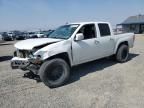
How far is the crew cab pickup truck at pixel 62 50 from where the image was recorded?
560 centimetres

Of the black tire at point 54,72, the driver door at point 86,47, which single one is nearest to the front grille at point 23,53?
the black tire at point 54,72

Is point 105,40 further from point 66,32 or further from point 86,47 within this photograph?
point 66,32

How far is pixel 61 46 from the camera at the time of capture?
5879 mm

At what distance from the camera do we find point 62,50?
19.2 ft

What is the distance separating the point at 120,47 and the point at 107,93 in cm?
394

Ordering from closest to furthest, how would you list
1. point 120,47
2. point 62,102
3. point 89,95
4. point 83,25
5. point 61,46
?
point 62,102
point 89,95
point 61,46
point 83,25
point 120,47

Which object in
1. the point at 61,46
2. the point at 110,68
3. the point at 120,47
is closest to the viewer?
the point at 61,46

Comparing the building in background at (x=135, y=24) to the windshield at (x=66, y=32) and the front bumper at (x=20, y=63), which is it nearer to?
the windshield at (x=66, y=32)

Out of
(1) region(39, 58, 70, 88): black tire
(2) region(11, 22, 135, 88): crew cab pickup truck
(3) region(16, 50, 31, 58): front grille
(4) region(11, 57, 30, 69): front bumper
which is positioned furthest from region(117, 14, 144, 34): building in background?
(4) region(11, 57, 30, 69): front bumper

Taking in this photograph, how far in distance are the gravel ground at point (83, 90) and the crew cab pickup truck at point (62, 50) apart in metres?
0.51

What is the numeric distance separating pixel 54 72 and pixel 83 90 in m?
1.09

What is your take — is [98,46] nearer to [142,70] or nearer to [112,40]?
[112,40]

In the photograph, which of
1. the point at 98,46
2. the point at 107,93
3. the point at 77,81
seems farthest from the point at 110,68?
the point at 107,93

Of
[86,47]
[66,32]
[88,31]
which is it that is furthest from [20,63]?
[88,31]
